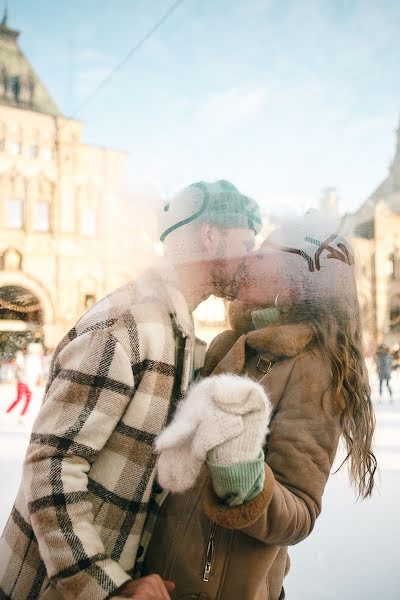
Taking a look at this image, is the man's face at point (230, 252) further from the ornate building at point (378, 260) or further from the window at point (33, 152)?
the window at point (33, 152)

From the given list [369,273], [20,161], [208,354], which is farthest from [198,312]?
[20,161]

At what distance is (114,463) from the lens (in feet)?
1.84

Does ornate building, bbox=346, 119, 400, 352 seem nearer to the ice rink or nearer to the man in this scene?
the man

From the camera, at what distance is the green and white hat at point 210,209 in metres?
0.56

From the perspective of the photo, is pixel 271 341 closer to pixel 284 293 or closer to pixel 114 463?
pixel 284 293

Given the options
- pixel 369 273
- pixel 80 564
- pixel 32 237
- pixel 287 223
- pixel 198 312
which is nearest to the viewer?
pixel 80 564

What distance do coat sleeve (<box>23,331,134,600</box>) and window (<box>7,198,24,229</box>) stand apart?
1.26 meters

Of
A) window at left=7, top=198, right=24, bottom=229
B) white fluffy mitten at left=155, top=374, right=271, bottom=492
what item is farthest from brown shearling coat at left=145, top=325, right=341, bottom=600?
window at left=7, top=198, right=24, bottom=229

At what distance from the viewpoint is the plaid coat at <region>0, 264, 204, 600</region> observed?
504 millimetres

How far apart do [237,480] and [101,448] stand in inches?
7.8

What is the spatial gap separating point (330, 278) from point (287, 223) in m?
0.09

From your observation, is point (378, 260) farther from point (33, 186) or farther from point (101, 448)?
point (33, 186)

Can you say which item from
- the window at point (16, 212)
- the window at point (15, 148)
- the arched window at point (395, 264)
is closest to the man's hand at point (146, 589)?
the arched window at point (395, 264)

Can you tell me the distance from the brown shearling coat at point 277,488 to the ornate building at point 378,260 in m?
0.16
